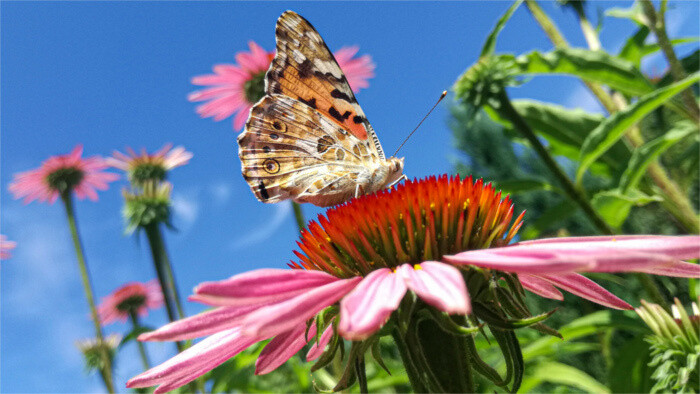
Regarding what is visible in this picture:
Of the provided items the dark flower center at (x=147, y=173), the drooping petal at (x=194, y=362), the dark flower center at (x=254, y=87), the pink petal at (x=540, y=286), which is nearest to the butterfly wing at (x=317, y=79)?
the pink petal at (x=540, y=286)

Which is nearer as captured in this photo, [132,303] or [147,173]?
[147,173]

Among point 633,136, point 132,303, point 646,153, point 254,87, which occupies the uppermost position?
point 254,87

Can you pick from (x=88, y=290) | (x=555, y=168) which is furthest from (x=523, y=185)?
(x=88, y=290)

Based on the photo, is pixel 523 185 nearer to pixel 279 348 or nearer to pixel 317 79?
pixel 317 79

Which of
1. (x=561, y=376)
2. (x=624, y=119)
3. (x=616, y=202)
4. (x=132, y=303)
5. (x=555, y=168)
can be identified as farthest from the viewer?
(x=132, y=303)

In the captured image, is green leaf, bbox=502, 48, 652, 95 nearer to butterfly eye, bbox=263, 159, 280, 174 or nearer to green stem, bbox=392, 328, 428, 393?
butterfly eye, bbox=263, 159, 280, 174

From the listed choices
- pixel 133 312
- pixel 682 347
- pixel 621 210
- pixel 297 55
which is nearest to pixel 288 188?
pixel 297 55

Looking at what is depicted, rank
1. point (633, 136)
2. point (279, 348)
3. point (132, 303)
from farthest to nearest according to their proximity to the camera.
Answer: point (132, 303)
point (633, 136)
point (279, 348)
